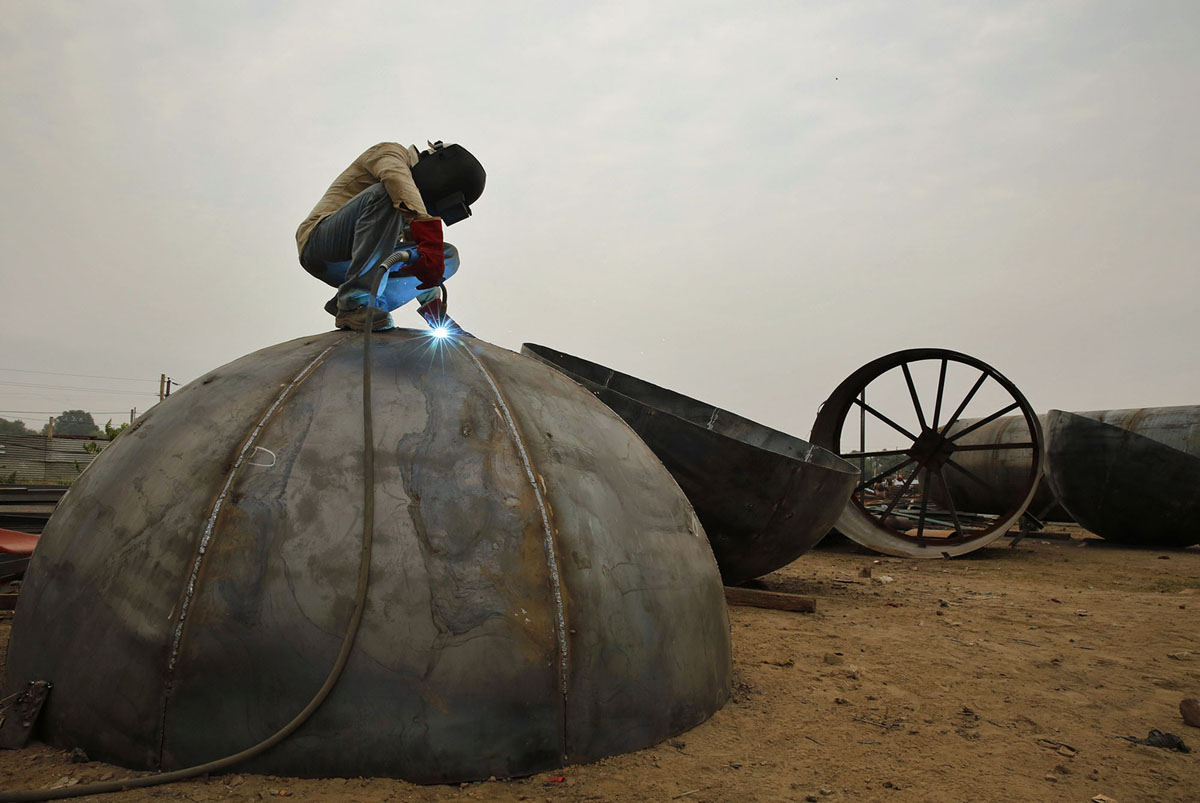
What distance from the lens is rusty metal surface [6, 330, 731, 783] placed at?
225 cm

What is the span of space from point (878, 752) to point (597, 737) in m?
1.17

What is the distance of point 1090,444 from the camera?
38.7 feet

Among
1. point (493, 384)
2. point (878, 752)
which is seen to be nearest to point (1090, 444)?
point (878, 752)

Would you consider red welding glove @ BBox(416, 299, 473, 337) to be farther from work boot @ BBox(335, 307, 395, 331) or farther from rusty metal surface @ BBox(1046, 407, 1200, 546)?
rusty metal surface @ BBox(1046, 407, 1200, 546)

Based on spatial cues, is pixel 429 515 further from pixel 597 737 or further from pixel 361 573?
pixel 597 737

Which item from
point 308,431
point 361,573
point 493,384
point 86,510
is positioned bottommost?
point 361,573

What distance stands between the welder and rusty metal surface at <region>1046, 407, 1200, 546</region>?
11.7m

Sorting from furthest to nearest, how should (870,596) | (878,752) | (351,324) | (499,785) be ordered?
(870,596) < (351,324) < (878,752) < (499,785)

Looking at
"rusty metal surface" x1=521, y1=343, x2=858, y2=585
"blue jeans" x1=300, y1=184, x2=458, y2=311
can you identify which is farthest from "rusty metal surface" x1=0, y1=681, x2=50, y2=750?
"rusty metal surface" x1=521, y1=343, x2=858, y2=585

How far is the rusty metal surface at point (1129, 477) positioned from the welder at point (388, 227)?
11.7 metres

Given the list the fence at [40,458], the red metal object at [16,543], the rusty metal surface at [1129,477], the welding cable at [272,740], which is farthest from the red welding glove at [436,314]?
the fence at [40,458]

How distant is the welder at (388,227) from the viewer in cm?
338

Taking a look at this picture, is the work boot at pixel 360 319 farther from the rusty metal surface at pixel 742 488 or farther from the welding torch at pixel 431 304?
the rusty metal surface at pixel 742 488

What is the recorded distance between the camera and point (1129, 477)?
37.8 feet
